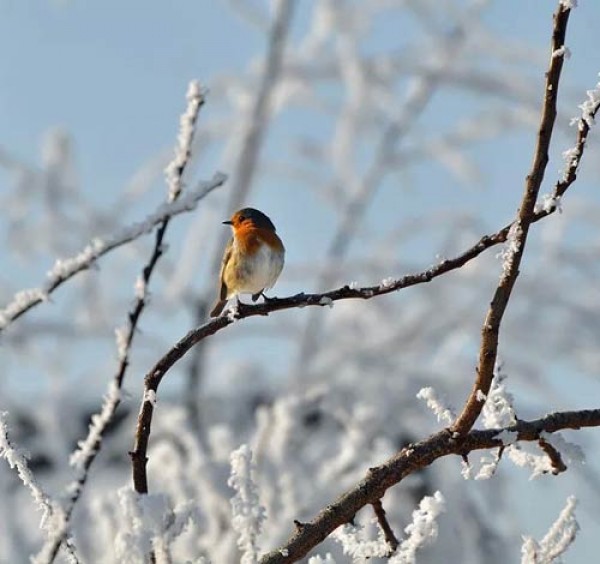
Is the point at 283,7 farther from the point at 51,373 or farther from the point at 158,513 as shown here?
the point at 158,513

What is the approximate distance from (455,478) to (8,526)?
1.78m

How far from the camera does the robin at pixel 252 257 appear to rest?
195cm

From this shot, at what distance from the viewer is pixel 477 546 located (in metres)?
4.03

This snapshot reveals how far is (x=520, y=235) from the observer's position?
1051mm

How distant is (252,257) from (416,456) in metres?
0.86

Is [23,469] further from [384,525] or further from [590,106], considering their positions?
[590,106]

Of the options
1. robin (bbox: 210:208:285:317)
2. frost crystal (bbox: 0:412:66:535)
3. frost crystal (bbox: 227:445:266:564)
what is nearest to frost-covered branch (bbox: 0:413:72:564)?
frost crystal (bbox: 0:412:66:535)

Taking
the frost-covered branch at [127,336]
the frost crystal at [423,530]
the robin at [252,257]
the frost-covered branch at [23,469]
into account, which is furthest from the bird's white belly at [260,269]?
the frost-covered branch at [127,336]

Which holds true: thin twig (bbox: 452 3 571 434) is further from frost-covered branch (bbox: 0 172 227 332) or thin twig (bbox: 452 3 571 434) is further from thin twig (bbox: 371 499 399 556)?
frost-covered branch (bbox: 0 172 227 332)

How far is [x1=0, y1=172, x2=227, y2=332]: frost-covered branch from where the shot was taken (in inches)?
32.2

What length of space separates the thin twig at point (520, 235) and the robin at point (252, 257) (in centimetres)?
84

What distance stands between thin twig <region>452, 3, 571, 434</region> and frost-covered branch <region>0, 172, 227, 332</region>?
333mm

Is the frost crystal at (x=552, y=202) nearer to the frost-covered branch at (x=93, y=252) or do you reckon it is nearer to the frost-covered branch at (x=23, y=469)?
the frost-covered branch at (x=93, y=252)

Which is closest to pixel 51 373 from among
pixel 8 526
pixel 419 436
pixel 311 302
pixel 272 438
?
pixel 8 526
